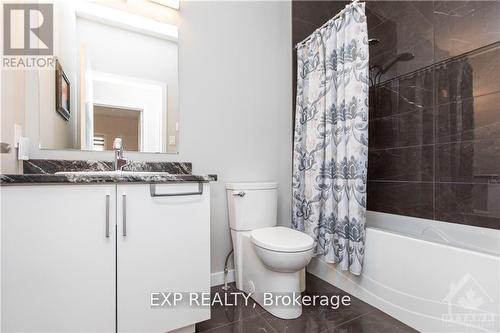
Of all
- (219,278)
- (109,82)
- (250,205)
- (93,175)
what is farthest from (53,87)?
(219,278)

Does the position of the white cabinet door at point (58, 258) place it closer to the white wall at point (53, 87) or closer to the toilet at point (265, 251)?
the white wall at point (53, 87)

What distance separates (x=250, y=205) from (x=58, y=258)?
3.71ft

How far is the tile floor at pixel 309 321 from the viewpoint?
1385mm

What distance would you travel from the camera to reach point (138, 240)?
1135mm

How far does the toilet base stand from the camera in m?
1.51

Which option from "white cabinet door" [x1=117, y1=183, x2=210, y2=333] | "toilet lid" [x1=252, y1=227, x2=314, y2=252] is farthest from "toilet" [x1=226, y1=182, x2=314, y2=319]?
"white cabinet door" [x1=117, y1=183, x2=210, y2=333]

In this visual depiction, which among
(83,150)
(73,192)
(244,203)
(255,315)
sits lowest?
(255,315)

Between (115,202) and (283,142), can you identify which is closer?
(115,202)

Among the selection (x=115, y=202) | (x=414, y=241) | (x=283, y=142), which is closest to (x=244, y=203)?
(x=283, y=142)

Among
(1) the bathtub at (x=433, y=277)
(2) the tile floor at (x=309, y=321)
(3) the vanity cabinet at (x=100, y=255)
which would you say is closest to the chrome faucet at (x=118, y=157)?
(3) the vanity cabinet at (x=100, y=255)

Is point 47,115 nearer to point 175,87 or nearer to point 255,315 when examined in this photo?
point 175,87

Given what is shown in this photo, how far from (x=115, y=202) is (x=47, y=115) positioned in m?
0.83

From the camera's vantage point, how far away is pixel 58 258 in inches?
38.9

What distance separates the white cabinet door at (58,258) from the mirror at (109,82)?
65 centimetres
